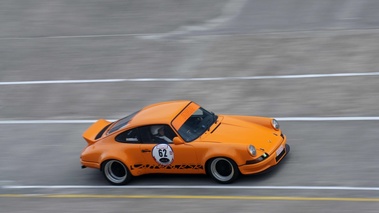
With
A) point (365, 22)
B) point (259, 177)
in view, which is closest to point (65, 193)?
point (259, 177)

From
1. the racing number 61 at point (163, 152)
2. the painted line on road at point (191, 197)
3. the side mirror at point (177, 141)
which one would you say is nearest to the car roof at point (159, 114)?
the side mirror at point (177, 141)

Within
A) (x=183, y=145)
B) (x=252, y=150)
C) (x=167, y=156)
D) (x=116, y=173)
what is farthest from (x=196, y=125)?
(x=116, y=173)

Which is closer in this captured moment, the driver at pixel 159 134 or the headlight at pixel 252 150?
the headlight at pixel 252 150

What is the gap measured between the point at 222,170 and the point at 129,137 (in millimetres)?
1757

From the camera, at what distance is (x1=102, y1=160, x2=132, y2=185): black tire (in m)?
11.6

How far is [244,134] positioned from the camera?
1138 centimetres

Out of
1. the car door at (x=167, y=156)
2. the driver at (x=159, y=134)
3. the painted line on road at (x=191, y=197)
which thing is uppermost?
the driver at (x=159, y=134)

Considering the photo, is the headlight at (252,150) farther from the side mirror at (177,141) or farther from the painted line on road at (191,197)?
the side mirror at (177,141)

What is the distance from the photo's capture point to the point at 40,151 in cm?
1361

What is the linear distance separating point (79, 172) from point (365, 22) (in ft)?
31.6

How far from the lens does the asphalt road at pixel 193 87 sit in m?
10.9

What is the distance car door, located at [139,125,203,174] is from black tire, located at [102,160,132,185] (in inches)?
17.1

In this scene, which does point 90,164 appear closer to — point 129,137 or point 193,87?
point 129,137

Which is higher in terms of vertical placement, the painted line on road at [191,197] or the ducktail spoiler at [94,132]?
the ducktail spoiler at [94,132]
